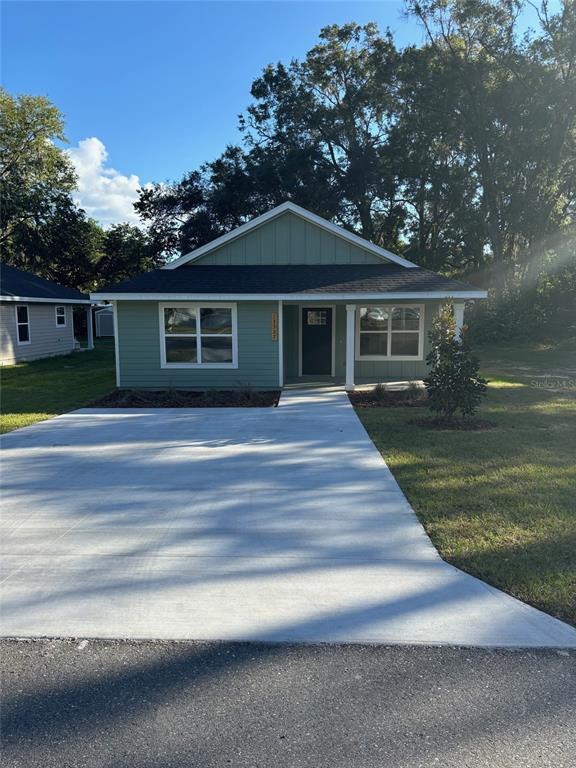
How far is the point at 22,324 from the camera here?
2053 cm

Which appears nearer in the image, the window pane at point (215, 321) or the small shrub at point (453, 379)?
the small shrub at point (453, 379)

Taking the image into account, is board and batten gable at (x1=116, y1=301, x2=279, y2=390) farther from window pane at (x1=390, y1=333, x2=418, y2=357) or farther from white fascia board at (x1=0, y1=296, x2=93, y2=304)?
white fascia board at (x1=0, y1=296, x2=93, y2=304)

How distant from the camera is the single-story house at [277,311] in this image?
12.5m

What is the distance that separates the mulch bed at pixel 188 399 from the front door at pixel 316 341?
9.25 ft

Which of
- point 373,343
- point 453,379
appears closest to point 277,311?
point 373,343

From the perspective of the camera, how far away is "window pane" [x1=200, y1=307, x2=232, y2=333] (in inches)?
507

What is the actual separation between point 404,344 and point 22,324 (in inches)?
565

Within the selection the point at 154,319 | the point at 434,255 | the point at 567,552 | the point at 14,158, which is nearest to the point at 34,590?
the point at 567,552

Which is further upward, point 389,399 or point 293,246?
point 293,246

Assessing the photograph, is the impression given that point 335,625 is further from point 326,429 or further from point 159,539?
point 326,429

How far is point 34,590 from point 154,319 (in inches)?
380

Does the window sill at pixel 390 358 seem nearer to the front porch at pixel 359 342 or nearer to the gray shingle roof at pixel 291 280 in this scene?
the front porch at pixel 359 342

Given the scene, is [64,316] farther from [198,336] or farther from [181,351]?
[198,336]

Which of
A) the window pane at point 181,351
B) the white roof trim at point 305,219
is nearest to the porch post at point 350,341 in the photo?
the white roof trim at point 305,219
